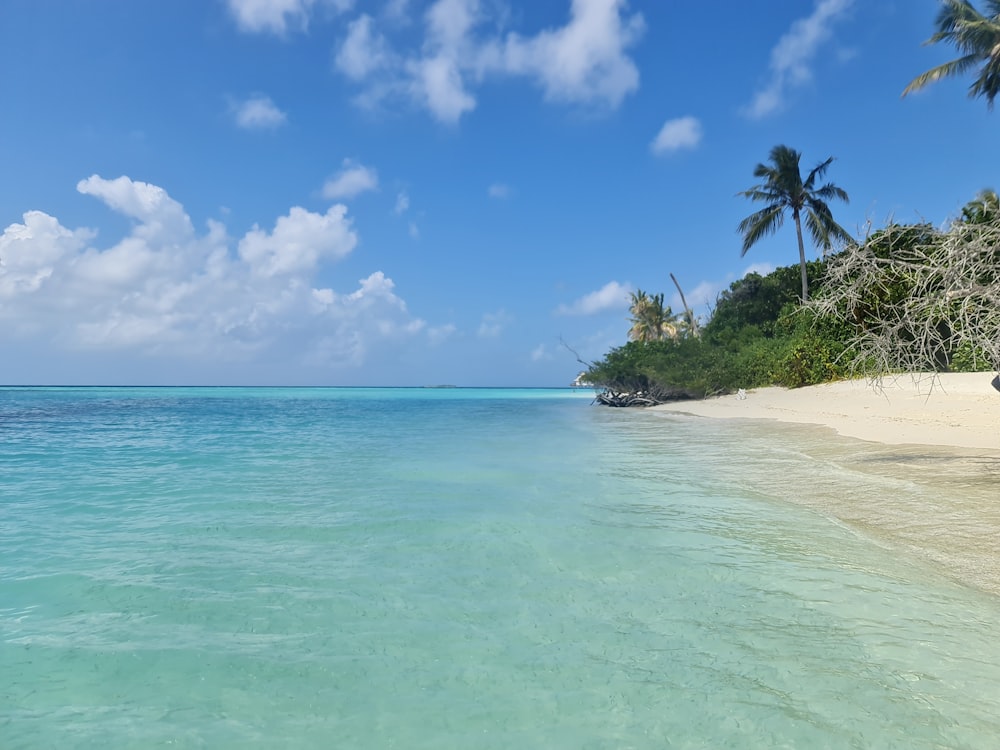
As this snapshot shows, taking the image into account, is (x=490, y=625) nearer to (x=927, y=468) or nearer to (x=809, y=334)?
(x=927, y=468)

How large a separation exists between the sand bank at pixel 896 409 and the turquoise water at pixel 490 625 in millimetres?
4917

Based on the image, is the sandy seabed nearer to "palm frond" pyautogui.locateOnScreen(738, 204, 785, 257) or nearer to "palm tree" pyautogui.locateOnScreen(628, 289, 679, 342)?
"palm frond" pyautogui.locateOnScreen(738, 204, 785, 257)

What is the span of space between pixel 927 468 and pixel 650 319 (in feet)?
152

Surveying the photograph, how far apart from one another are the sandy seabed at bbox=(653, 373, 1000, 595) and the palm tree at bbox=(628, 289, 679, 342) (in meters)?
32.3

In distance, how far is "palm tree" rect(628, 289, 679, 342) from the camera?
52656mm

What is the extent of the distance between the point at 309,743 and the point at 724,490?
5993 mm

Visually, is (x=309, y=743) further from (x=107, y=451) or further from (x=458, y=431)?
(x=458, y=431)

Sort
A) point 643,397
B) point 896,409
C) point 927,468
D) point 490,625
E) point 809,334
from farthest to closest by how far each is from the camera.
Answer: point 643,397 < point 809,334 < point 896,409 < point 927,468 < point 490,625

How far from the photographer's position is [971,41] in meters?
20.9

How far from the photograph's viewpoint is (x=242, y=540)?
527 cm

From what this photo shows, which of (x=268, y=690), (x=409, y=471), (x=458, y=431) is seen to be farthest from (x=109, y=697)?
(x=458, y=431)

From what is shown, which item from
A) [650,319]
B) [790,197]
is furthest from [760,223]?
[650,319]

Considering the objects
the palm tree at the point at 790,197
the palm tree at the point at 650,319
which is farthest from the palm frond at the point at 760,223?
the palm tree at the point at 650,319

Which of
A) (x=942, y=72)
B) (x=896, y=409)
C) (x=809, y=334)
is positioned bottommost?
(x=896, y=409)
